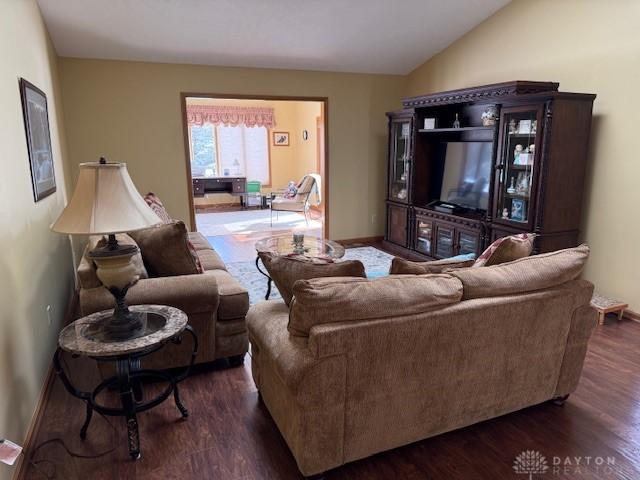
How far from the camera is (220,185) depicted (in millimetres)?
9523

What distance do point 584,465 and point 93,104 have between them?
17.5 feet

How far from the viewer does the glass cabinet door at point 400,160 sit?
17.9ft

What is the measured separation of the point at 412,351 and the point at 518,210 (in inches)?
109

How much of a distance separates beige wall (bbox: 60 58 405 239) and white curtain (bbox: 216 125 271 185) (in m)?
4.56

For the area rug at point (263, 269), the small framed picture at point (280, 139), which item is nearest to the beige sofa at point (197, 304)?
the area rug at point (263, 269)

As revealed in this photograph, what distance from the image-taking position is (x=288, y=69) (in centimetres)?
551

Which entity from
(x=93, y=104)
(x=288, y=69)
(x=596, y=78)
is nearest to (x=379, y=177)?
(x=288, y=69)

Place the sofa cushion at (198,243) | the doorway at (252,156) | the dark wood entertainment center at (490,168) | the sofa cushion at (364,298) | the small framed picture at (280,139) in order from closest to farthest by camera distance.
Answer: the sofa cushion at (364,298) < the dark wood entertainment center at (490,168) < the sofa cushion at (198,243) < the doorway at (252,156) < the small framed picture at (280,139)

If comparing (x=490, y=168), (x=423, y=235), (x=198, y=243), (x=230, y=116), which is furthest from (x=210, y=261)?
(x=230, y=116)

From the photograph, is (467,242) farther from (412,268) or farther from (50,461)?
(50,461)

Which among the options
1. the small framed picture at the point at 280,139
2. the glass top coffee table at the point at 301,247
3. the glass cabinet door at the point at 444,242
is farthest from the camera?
the small framed picture at the point at 280,139

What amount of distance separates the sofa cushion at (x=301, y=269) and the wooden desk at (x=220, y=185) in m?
7.69

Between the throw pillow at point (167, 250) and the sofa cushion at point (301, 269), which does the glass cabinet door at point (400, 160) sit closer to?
the throw pillow at point (167, 250)

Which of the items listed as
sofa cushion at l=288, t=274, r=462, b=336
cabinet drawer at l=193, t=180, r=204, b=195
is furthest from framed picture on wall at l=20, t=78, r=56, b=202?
cabinet drawer at l=193, t=180, r=204, b=195
